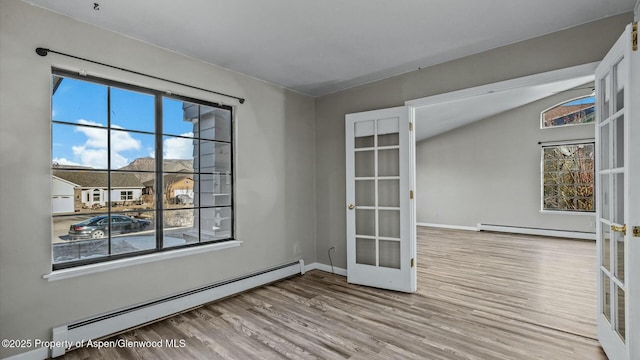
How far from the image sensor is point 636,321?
172 cm

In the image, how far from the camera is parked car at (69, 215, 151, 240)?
7.97 feet

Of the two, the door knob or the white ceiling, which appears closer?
the door knob

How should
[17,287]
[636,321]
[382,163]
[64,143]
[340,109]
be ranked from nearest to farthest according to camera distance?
[636,321], [17,287], [64,143], [382,163], [340,109]

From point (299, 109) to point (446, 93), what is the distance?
1.94 metres

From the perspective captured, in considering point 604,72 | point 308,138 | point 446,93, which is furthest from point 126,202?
point 604,72

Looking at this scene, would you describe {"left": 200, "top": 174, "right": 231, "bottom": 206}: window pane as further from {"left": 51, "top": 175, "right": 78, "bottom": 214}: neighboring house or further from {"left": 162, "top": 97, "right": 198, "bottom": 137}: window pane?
{"left": 51, "top": 175, "right": 78, "bottom": 214}: neighboring house

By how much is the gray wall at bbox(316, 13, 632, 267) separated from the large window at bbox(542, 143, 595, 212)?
5809 mm

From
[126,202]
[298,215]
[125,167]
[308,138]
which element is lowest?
[298,215]

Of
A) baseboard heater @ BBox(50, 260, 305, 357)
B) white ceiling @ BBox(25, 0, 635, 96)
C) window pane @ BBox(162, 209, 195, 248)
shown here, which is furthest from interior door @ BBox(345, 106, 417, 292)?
window pane @ BBox(162, 209, 195, 248)

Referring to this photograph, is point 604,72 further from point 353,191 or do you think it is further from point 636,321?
point 353,191

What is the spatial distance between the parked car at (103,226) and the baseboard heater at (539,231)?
792 centimetres

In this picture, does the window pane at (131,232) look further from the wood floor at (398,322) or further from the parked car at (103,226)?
the wood floor at (398,322)

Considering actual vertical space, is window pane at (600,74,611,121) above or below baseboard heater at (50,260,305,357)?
above

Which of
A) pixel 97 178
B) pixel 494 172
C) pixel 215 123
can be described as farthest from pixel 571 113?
pixel 97 178
